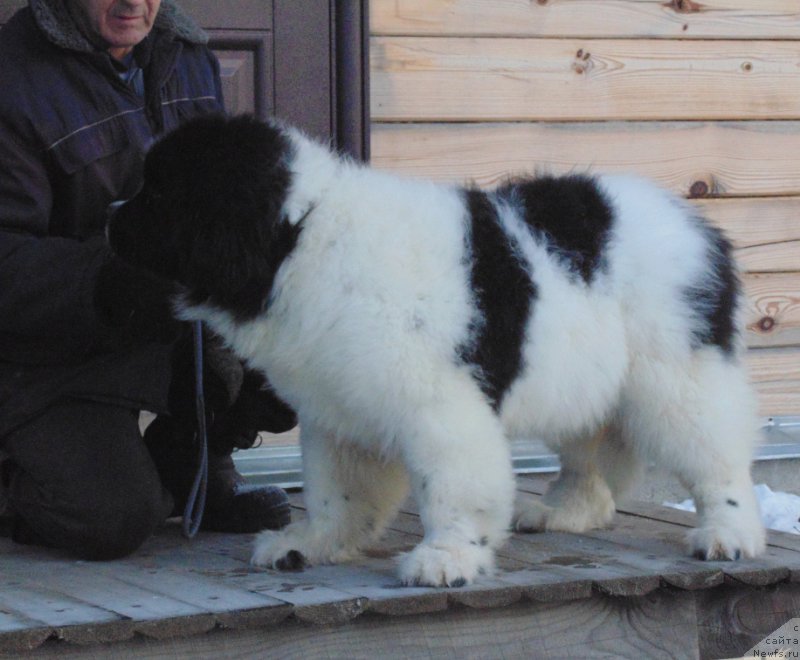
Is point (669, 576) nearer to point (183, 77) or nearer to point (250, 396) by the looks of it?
point (250, 396)

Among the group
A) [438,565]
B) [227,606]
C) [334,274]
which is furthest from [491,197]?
[227,606]

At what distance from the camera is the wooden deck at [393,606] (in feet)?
9.48

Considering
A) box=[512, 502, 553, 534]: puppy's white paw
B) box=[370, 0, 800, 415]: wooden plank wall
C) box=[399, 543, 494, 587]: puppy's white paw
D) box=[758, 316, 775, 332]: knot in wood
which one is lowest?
box=[512, 502, 553, 534]: puppy's white paw

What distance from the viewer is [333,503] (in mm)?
3523

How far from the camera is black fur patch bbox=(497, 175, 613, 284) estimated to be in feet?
11.1

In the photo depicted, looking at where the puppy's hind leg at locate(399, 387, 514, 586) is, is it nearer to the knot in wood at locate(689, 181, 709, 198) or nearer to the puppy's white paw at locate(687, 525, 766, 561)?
the puppy's white paw at locate(687, 525, 766, 561)

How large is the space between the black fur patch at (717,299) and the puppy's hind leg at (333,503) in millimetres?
915

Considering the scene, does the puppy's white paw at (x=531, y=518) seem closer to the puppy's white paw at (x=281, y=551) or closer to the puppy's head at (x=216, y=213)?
the puppy's white paw at (x=281, y=551)

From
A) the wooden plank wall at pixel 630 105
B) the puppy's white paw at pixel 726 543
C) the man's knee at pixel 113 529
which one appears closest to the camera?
the puppy's white paw at pixel 726 543

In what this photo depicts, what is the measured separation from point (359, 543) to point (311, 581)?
0.34m

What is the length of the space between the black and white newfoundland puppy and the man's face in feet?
2.64

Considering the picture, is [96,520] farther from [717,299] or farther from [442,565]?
[717,299]

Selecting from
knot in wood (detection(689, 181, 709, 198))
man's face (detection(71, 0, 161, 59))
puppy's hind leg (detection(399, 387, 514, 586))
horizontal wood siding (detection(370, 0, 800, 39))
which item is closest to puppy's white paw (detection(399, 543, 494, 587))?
puppy's hind leg (detection(399, 387, 514, 586))

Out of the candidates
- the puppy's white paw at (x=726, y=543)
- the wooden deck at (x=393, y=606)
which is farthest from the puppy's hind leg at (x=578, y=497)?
the puppy's white paw at (x=726, y=543)
